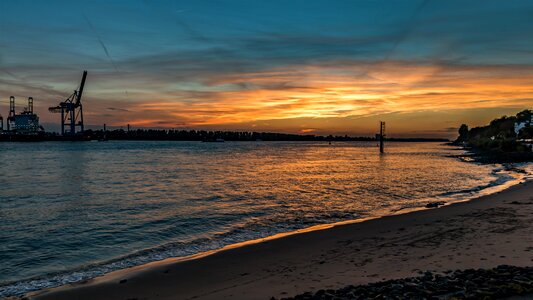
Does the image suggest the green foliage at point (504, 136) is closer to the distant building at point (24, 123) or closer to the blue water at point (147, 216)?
the blue water at point (147, 216)

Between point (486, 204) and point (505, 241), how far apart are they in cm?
754

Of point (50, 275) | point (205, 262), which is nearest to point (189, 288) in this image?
point (205, 262)

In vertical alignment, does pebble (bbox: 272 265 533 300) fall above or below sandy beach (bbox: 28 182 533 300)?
above

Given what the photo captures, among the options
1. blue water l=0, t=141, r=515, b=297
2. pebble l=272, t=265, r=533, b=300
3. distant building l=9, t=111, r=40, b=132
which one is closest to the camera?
pebble l=272, t=265, r=533, b=300

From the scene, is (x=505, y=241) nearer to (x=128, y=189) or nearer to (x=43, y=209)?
(x=43, y=209)

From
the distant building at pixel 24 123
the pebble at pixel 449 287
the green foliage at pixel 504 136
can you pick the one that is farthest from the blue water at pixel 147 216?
the distant building at pixel 24 123

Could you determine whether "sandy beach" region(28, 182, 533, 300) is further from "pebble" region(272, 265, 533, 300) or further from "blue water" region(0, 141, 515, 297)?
"blue water" region(0, 141, 515, 297)

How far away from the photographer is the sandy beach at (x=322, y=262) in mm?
6734

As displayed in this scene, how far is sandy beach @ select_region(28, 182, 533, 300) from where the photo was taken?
22.1 feet

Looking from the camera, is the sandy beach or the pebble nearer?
the pebble

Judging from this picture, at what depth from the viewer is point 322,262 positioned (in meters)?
8.12

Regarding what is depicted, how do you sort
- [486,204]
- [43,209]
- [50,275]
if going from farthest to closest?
[43,209] < [486,204] < [50,275]

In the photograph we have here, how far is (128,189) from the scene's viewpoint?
79.6 ft

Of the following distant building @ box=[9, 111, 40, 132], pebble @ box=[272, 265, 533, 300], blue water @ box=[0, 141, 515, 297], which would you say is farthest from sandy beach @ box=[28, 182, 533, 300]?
distant building @ box=[9, 111, 40, 132]
